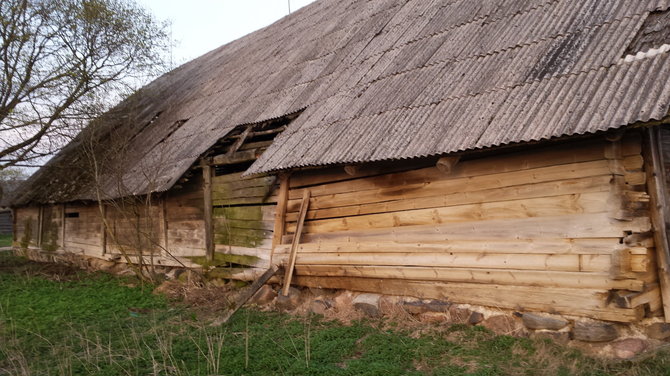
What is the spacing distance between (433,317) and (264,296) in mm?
2770

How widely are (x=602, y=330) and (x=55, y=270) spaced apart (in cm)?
1181

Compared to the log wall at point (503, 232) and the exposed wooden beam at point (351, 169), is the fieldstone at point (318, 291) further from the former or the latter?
the exposed wooden beam at point (351, 169)

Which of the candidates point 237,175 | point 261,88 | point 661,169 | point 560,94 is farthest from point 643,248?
point 261,88

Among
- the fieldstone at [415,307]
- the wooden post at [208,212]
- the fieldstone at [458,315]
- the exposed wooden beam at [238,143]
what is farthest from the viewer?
the wooden post at [208,212]

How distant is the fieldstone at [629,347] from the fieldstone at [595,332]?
8 centimetres

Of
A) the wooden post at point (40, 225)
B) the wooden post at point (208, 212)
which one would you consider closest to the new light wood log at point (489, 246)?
the wooden post at point (208, 212)

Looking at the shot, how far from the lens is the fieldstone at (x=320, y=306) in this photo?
666cm

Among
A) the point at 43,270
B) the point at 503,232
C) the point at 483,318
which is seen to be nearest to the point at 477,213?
the point at 503,232

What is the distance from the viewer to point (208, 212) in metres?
9.34

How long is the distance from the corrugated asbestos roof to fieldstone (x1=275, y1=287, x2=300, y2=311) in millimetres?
1808

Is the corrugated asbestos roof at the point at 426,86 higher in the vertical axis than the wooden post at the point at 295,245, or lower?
higher

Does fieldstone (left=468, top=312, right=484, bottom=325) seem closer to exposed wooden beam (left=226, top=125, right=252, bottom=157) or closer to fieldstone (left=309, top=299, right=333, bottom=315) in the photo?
fieldstone (left=309, top=299, right=333, bottom=315)

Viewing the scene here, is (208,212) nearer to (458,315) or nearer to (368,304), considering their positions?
(368,304)

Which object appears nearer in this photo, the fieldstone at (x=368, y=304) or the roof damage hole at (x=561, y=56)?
the roof damage hole at (x=561, y=56)
